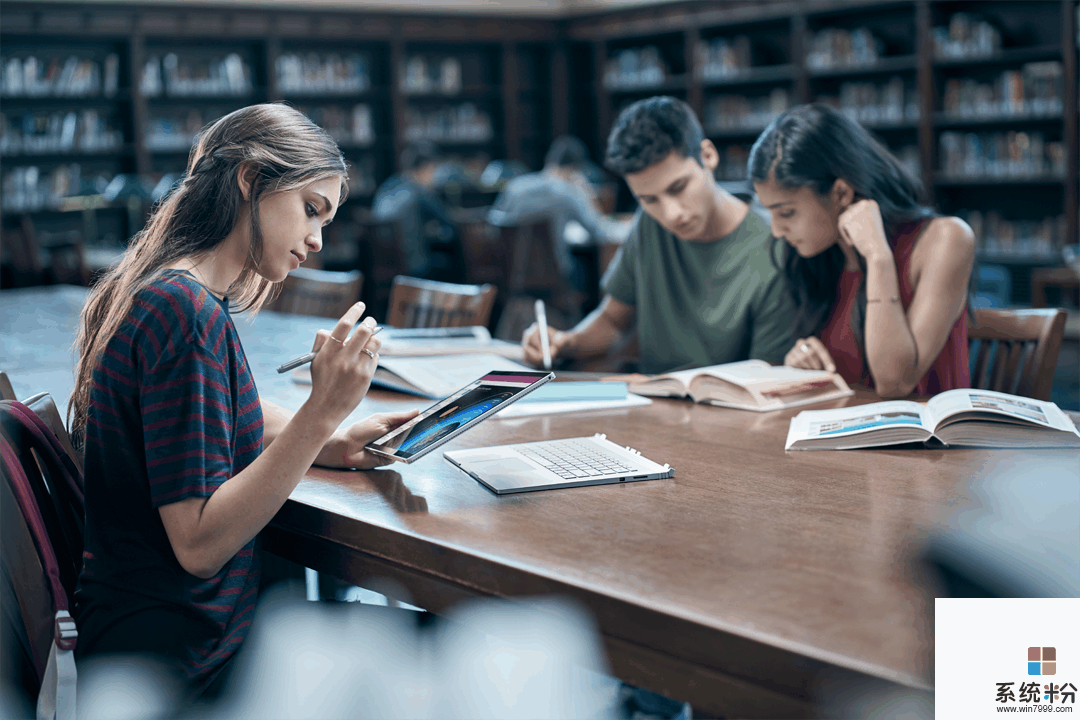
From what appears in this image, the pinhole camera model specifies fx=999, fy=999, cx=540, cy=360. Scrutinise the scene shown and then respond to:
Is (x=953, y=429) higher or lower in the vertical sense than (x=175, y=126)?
lower

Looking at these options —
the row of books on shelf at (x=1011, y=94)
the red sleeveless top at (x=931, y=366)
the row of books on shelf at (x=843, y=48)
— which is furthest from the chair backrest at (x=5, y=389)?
the row of books on shelf at (x=843, y=48)

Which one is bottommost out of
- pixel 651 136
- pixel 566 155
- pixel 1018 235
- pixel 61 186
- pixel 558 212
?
pixel 1018 235

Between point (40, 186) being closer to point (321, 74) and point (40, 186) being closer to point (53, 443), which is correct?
point (321, 74)

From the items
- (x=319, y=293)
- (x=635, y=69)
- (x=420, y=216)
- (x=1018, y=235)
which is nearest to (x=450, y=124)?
(x=635, y=69)

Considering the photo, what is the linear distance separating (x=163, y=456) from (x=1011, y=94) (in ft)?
19.2

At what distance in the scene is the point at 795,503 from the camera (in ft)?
3.49

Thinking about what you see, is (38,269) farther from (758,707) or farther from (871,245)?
(758,707)

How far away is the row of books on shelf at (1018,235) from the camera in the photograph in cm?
575

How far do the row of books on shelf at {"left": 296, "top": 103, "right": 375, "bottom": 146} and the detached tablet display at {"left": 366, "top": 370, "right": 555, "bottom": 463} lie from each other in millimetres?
6404

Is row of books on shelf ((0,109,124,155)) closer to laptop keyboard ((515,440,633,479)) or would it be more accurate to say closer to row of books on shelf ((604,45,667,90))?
row of books on shelf ((604,45,667,90))

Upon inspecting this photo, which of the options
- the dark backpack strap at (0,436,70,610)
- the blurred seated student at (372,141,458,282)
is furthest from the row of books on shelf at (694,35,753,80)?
the dark backpack strap at (0,436,70,610)

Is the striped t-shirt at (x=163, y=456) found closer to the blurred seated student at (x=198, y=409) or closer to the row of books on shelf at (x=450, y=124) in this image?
the blurred seated student at (x=198, y=409)

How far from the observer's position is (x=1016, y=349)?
1840 mm
